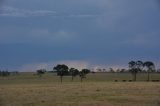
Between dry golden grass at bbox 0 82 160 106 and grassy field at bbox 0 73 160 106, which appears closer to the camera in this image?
dry golden grass at bbox 0 82 160 106

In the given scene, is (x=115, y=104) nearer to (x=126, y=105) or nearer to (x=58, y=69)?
(x=126, y=105)

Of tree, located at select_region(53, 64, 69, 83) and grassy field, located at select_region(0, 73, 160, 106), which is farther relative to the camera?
tree, located at select_region(53, 64, 69, 83)

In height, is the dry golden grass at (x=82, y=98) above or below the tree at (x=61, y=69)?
below

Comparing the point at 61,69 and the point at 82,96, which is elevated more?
the point at 61,69

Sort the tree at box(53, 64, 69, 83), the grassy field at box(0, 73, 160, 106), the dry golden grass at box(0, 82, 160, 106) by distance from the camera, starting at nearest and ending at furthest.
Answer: the dry golden grass at box(0, 82, 160, 106) → the grassy field at box(0, 73, 160, 106) → the tree at box(53, 64, 69, 83)

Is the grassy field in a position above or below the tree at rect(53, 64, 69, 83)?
below

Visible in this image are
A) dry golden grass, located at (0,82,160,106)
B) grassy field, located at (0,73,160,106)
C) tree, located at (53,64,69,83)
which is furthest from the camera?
tree, located at (53,64,69,83)

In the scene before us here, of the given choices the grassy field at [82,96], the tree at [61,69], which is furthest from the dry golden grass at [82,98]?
the tree at [61,69]

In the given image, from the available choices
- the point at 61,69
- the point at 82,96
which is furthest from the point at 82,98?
the point at 61,69

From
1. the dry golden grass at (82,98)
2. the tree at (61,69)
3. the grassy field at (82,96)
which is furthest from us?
the tree at (61,69)

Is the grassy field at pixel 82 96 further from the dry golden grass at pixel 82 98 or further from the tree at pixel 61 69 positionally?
the tree at pixel 61 69

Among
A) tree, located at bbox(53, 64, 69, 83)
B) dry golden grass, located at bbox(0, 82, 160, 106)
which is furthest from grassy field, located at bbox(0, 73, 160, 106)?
tree, located at bbox(53, 64, 69, 83)

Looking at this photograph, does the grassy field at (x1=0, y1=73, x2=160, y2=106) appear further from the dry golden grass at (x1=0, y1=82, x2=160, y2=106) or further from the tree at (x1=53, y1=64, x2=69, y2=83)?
the tree at (x1=53, y1=64, x2=69, y2=83)

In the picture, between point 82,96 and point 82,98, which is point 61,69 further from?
point 82,98
